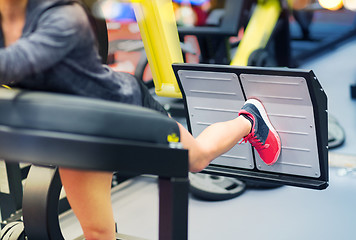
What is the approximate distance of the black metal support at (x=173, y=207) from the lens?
46.4 inches

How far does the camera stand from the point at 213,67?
5.75 feet

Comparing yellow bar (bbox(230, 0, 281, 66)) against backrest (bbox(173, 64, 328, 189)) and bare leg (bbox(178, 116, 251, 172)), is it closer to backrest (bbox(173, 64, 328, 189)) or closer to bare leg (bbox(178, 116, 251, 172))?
backrest (bbox(173, 64, 328, 189))

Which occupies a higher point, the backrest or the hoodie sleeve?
the hoodie sleeve

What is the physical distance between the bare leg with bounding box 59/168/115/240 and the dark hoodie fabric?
0.30 m

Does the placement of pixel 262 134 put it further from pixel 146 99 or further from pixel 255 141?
pixel 146 99

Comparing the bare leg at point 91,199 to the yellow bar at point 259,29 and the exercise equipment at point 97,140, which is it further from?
the yellow bar at point 259,29

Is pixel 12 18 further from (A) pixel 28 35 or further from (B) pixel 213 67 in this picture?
(B) pixel 213 67

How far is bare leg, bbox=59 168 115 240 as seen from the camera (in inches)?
53.2

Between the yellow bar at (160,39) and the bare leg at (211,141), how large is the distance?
43 centimetres

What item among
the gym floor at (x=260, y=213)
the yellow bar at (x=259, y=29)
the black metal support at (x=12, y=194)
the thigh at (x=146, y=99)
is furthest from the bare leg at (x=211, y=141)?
the yellow bar at (x=259, y=29)

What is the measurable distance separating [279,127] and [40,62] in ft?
3.53

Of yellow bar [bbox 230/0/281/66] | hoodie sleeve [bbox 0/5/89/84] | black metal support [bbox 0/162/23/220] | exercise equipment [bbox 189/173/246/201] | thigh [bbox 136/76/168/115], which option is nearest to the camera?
hoodie sleeve [bbox 0/5/89/84]

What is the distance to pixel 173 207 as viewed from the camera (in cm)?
118

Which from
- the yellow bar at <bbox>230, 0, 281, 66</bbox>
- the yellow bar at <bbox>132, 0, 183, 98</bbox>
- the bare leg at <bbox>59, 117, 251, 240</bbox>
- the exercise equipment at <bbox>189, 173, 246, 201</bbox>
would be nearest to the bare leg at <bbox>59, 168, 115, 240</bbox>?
the bare leg at <bbox>59, 117, 251, 240</bbox>
